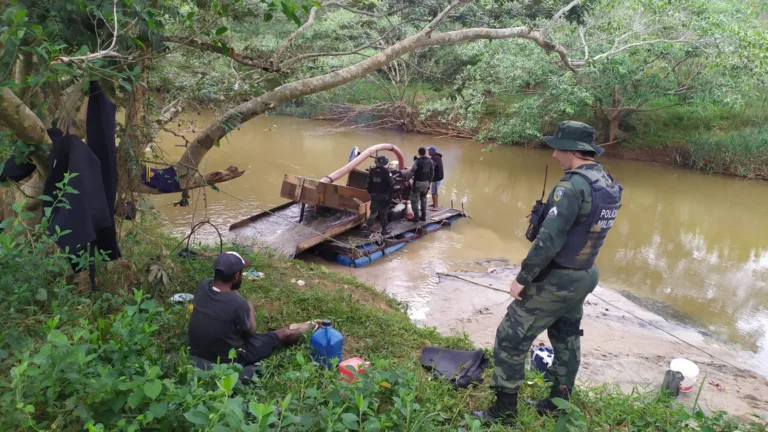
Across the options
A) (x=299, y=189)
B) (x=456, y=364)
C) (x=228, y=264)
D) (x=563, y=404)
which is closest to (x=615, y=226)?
(x=299, y=189)

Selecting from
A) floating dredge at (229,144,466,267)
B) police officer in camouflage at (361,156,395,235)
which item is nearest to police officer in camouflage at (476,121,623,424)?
floating dredge at (229,144,466,267)

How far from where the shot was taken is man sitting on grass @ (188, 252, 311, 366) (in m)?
3.19

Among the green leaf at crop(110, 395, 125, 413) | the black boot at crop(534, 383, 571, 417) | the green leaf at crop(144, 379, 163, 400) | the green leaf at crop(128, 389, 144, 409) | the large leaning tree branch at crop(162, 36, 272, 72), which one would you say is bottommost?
the black boot at crop(534, 383, 571, 417)

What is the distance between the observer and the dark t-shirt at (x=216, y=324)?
10.5ft

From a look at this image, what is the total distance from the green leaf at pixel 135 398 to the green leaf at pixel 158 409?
6 cm

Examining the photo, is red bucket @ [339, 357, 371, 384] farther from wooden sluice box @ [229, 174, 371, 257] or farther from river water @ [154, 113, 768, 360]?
wooden sluice box @ [229, 174, 371, 257]

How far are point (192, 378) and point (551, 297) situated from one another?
6.71ft

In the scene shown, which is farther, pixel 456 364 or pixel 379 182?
pixel 379 182

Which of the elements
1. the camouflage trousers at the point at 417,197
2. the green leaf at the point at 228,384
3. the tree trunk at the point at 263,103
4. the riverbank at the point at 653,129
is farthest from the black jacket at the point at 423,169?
the green leaf at the point at 228,384

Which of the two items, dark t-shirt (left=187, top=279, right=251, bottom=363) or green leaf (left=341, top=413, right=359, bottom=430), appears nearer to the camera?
green leaf (left=341, top=413, right=359, bottom=430)

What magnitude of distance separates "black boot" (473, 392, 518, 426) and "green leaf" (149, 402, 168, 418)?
1.90 m

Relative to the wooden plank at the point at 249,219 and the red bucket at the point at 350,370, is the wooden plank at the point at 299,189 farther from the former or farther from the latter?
the red bucket at the point at 350,370

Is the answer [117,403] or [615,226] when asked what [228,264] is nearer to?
[117,403]

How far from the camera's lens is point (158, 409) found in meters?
2.04
